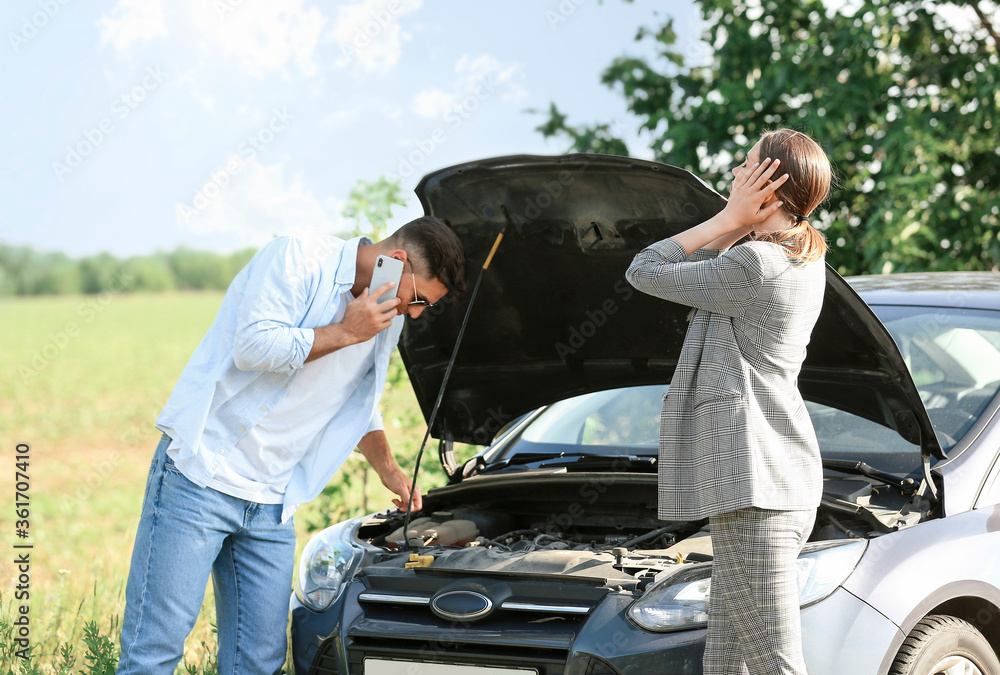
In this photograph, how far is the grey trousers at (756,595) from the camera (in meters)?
1.96

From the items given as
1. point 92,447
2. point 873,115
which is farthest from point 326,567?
point 92,447

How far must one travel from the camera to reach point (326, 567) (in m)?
2.70

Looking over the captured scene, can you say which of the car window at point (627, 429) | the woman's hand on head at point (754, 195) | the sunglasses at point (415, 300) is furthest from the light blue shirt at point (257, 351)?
the car window at point (627, 429)

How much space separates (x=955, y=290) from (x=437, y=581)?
232 centimetres

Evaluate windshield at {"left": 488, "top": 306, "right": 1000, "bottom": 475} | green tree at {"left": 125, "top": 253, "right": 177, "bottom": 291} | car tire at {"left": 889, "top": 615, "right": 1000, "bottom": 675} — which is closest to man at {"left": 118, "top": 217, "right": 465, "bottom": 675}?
windshield at {"left": 488, "top": 306, "right": 1000, "bottom": 475}

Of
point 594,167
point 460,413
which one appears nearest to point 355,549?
point 460,413

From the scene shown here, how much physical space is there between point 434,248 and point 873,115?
5.20 m

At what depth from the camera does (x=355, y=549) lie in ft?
9.08

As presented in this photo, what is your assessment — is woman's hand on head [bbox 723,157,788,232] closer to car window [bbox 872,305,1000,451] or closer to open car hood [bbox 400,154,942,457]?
open car hood [bbox 400,154,942,457]

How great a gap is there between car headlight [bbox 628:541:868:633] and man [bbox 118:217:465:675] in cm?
101

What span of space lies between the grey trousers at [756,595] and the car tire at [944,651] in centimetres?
37

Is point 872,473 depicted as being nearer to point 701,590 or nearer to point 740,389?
point 701,590

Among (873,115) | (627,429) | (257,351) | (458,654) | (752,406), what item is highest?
(873,115)

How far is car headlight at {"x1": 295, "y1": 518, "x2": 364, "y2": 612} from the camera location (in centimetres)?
258
